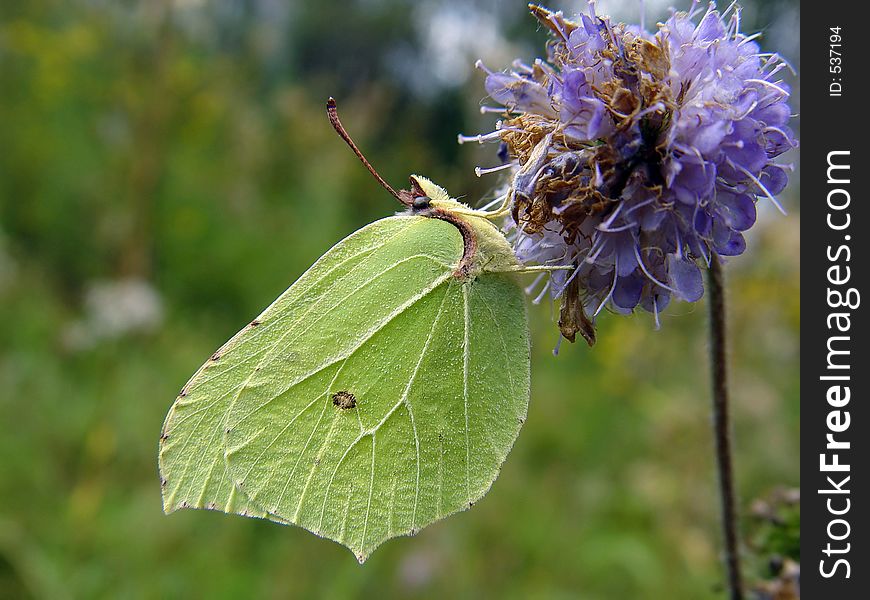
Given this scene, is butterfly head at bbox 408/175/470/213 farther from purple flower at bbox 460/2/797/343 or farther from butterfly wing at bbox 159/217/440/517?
purple flower at bbox 460/2/797/343

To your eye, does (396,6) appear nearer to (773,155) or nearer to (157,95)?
(157,95)

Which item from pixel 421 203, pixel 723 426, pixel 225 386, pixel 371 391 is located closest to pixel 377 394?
pixel 371 391

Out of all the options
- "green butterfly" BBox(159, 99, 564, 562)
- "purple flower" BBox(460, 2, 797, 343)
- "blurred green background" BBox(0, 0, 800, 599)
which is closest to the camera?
"purple flower" BBox(460, 2, 797, 343)

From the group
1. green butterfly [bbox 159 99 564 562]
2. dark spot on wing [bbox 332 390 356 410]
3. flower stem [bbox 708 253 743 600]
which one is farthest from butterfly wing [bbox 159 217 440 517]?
flower stem [bbox 708 253 743 600]

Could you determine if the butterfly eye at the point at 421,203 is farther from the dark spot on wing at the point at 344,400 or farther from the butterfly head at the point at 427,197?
the dark spot on wing at the point at 344,400

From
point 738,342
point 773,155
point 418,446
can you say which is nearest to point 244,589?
point 418,446

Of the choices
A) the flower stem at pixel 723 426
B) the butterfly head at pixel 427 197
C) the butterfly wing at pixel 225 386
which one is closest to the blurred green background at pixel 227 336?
the flower stem at pixel 723 426

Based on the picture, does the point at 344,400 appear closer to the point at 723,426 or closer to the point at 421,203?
the point at 421,203
